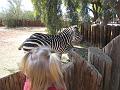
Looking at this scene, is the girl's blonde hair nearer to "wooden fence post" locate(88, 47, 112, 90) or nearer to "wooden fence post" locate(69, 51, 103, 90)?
"wooden fence post" locate(69, 51, 103, 90)

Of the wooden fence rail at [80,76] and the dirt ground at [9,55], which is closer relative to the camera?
the wooden fence rail at [80,76]

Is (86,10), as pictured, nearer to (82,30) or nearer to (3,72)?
(82,30)

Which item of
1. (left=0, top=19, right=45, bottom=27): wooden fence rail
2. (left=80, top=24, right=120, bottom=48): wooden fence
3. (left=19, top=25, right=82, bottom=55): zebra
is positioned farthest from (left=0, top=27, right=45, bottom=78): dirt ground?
(left=0, top=19, right=45, bottom=27): wooden fence rail

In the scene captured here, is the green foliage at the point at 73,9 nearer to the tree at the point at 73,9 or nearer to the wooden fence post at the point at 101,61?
the tree at the point at 73,9

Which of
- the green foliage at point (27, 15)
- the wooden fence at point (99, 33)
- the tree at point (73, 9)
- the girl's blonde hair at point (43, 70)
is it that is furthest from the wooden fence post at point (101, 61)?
the green foliage at point (27, 15)

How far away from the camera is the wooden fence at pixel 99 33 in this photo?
41.2ft

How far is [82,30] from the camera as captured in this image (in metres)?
13.7

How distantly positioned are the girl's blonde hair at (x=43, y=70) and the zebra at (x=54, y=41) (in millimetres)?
5494

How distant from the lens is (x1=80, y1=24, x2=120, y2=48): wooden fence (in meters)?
12.6

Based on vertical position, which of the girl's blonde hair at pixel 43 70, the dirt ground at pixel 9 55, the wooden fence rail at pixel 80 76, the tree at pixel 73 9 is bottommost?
the dirt ground at pixel 9 55

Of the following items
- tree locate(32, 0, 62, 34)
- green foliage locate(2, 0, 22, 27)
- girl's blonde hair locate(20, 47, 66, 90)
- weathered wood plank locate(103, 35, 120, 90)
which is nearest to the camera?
girl's blonde hair locate(20, 47, 66, 90)

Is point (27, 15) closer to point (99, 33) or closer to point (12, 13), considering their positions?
point (12, 13)

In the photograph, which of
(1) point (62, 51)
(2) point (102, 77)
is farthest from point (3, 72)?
(2) point (102, 77)

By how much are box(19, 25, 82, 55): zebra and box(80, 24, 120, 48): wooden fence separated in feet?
8.52
